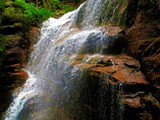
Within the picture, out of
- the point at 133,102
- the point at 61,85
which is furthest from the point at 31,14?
the point at 133,102

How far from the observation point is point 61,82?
8461 millimetres

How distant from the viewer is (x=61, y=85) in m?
8.41

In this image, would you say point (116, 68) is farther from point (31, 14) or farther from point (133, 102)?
point (31, 14)

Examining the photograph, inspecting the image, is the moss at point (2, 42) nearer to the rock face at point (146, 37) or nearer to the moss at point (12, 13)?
the moss at point (12, 13)

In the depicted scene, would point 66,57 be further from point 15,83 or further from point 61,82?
point 15,83

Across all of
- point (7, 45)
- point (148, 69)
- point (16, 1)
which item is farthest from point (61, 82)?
point (16, 1)

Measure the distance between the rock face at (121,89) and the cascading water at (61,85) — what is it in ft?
0.88

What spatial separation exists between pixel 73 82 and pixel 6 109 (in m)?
3.47

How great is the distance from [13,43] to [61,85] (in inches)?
163

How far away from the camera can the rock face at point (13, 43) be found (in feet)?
34.5

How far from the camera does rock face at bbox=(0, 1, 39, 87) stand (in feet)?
34.5

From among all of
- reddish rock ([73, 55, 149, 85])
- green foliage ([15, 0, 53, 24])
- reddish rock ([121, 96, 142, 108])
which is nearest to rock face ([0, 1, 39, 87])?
green foliage ([15, 0, 53, 24])

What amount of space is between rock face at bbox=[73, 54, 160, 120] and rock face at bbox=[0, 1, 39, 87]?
169 inches

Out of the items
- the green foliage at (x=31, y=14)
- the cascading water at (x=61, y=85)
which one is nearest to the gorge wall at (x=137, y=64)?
the cascading water at (x=61, y=85)
